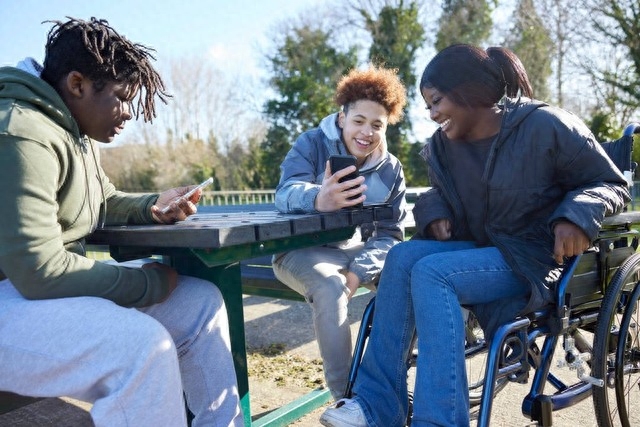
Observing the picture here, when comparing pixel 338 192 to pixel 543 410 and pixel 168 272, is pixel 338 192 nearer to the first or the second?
pixel 168 272

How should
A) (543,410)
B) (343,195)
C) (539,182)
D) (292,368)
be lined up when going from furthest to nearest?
1. (292,368)
2. (343,195)
3. (539,182)
4. (543,410)

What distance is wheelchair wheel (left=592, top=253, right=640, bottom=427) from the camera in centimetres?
195

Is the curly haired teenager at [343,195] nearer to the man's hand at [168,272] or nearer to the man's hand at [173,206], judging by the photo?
the man's hand at [173,206]

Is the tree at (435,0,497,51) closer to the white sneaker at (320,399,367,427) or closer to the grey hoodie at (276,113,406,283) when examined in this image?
the grey hoodie at (276,113,406,283)

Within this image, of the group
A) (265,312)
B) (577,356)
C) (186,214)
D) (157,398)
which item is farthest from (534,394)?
(265,312)

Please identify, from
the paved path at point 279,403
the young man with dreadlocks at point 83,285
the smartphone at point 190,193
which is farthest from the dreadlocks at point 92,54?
the paved path at point 279,403

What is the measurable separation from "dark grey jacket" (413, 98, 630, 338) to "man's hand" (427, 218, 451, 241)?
0.20 metres

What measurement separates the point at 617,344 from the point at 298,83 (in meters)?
20.4

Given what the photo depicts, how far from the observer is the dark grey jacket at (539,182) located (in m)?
1.87

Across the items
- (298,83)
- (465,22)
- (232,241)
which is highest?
(465,22)

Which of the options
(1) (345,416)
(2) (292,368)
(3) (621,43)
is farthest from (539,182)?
(3) (621,43)

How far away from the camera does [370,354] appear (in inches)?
77.0

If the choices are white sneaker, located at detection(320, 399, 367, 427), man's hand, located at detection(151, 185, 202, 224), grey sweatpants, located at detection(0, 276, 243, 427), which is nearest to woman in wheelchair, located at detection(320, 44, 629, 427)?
white sneaker, located at detection(320, 399, 367, 427)

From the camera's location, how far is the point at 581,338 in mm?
2314
